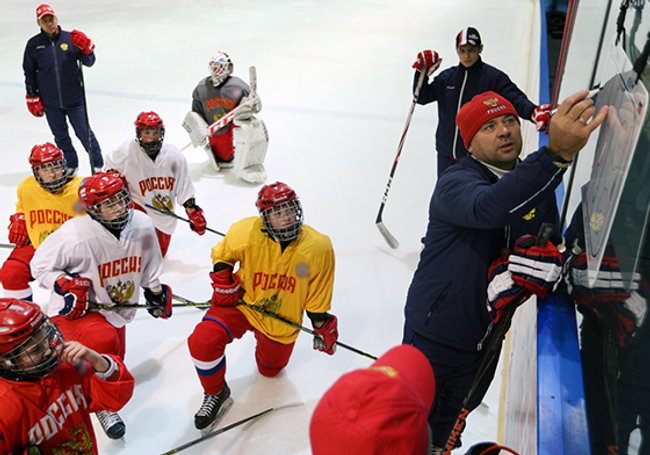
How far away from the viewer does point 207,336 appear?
2.35 m

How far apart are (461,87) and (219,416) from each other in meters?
2.35

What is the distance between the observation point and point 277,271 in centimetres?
238

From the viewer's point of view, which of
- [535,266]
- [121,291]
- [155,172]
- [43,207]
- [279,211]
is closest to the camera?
[535,266]

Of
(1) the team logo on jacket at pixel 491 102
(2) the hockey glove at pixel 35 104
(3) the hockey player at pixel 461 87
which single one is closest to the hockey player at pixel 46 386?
(1) the team logo on jacket at pixel 491 102

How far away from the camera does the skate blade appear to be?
2.39 m

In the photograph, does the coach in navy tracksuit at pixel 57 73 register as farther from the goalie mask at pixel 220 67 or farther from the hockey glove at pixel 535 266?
the hockey glove at pixel 535 266

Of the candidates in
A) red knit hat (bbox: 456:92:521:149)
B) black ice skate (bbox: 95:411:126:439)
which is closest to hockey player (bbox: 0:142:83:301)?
black ice skate (bbox: 95:411:126:439)

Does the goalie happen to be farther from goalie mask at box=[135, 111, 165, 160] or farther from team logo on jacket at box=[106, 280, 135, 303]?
team logo on jacket at box=[106, 280, 135, 303]

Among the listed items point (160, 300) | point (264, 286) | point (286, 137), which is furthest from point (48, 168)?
point (286, 137)

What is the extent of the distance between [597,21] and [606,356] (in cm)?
155

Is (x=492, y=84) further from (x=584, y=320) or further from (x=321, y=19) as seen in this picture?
(x=321, y=19)

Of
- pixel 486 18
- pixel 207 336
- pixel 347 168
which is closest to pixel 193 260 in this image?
pixel 207 336

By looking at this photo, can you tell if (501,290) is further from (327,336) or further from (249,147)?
(249,147)

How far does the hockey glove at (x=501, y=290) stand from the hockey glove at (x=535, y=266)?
37mm
